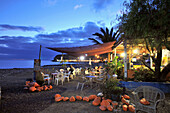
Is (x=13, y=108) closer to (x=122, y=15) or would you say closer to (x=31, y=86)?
(x=31, y=86)

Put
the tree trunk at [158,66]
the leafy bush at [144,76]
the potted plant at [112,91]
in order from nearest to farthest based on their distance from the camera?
the potted plant at [112,91] → the tree trunk at [158,66] → the leafy bush at [144,76]

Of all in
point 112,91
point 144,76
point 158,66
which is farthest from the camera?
point 144,76

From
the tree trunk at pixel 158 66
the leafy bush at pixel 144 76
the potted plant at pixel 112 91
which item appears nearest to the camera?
the potted plant at pixel 112 91

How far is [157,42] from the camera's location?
3.67 meters

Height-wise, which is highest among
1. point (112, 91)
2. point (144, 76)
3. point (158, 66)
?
point (158, 66)

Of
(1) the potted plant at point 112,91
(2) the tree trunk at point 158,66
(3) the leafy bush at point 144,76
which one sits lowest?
(1) the potted plant at point 112,91

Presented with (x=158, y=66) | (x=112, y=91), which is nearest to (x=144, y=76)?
(x=158, y=66)

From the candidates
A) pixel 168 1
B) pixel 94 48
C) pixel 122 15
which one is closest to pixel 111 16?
pixel 122 15

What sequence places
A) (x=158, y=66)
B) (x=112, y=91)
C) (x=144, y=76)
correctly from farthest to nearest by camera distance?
(x=144, y=76) < (x=158, y=66) < (x=112, y=91)

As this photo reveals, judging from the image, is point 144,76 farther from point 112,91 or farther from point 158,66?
point 112,91

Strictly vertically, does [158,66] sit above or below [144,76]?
above

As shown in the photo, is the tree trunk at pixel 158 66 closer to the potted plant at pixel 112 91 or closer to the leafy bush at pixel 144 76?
the leafy bush at pixel 144 76

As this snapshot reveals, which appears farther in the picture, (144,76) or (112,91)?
(144,76)

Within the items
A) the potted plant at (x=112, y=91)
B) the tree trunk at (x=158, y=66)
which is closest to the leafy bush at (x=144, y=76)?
the tree trunk at (x=158, y=66)
